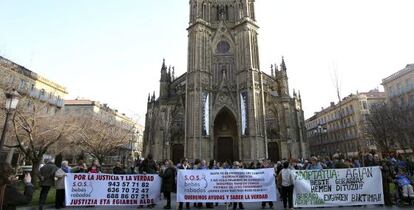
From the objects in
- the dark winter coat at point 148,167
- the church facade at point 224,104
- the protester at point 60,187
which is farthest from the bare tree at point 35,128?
the church facade at point 224,104

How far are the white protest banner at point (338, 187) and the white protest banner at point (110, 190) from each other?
17.3ft

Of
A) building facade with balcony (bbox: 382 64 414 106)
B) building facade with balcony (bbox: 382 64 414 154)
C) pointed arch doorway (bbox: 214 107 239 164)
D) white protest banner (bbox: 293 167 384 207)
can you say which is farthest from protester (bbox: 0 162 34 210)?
building facade with balcony (bbox: 382 64 414 106)

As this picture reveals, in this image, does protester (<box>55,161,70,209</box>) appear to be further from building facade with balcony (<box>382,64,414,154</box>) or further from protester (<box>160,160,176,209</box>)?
building facade with balcony (<box>382,64,414,154</box>)

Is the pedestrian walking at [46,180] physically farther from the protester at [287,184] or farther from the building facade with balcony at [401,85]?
the building facade with balcony at [401,85]

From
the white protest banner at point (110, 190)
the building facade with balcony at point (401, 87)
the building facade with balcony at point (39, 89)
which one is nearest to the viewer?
the white protest banner at point (110, 190)

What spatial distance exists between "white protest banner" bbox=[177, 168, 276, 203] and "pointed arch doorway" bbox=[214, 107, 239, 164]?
27.3m

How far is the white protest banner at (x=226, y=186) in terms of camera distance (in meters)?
10.1

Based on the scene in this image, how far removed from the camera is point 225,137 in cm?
3884

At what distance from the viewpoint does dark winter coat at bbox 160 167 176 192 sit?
408 inches

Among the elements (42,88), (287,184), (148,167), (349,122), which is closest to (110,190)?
(148,167)

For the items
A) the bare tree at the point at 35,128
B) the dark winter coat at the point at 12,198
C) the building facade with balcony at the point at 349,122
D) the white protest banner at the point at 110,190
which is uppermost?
the building facade with balcony at the point at 349,122

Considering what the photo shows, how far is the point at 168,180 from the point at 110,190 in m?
2.13

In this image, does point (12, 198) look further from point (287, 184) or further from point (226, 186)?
point (287, 184)

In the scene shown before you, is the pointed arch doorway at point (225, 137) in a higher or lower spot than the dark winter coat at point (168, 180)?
higher
